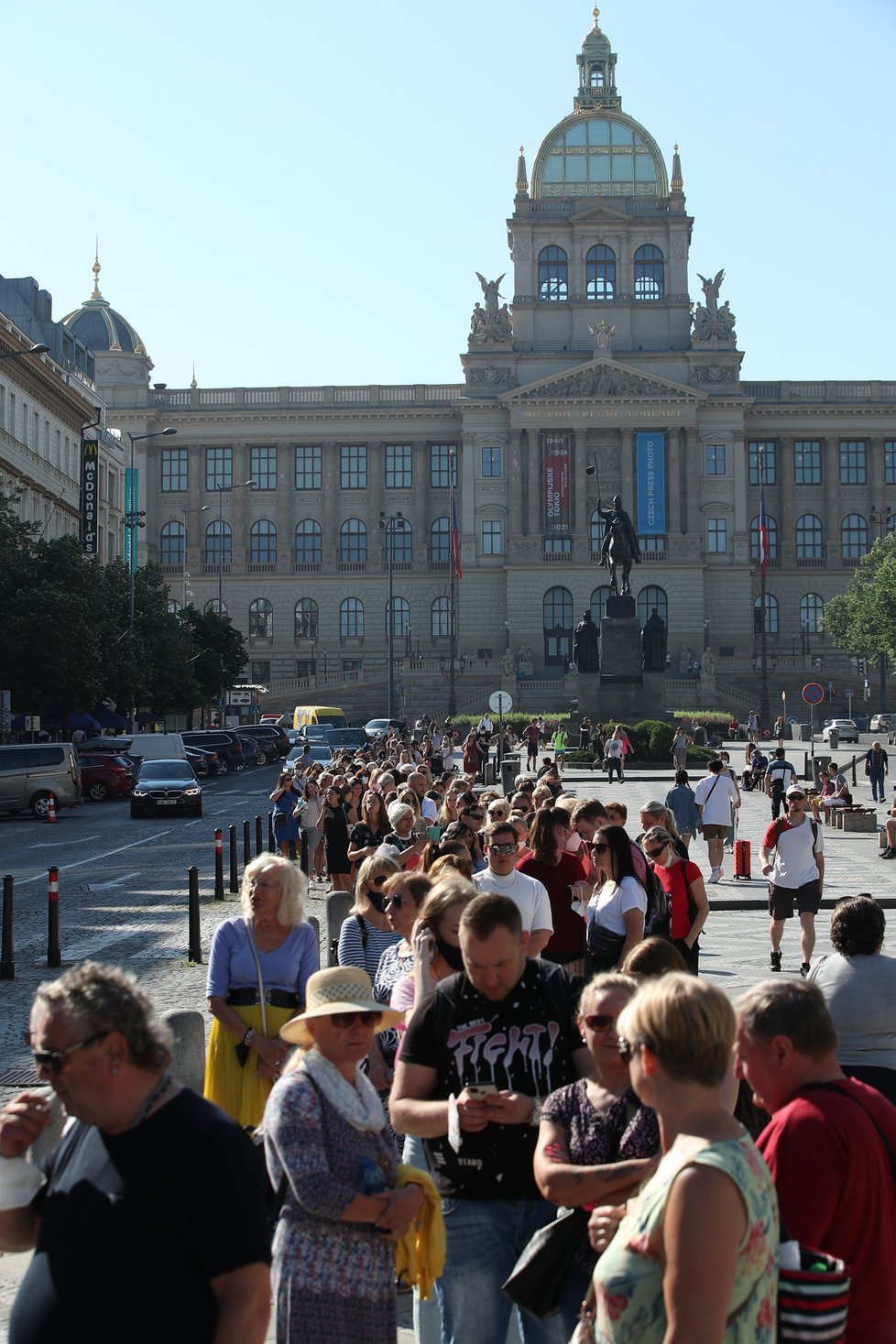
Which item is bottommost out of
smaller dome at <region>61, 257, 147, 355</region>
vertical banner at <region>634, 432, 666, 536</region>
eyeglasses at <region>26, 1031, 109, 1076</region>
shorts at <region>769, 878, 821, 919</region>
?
shorts at <region>769, 878, 821, 919</region>

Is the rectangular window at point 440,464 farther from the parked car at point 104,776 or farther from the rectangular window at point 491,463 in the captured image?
the parked car at point 104,776

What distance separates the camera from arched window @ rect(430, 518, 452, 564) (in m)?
107

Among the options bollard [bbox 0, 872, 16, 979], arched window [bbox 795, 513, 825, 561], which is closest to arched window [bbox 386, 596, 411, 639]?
arched window [bbox 795, 513, 825, 561]

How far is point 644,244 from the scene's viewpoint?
352 feet

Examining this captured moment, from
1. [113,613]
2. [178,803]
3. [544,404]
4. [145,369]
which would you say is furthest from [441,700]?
[178,803]

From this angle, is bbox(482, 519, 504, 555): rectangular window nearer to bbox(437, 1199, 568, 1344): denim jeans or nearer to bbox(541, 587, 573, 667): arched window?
bbox(541, 587, 573, 667): arched window

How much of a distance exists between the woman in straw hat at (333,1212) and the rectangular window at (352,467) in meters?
104

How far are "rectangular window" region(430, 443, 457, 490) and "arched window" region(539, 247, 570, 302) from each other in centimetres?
1086

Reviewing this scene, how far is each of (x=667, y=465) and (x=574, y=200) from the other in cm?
1792

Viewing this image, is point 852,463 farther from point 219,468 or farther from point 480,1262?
point 480,1262

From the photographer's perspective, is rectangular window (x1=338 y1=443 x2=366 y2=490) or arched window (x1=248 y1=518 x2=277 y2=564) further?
arched window (x1=248 y1=518 x2=277 y2=564)

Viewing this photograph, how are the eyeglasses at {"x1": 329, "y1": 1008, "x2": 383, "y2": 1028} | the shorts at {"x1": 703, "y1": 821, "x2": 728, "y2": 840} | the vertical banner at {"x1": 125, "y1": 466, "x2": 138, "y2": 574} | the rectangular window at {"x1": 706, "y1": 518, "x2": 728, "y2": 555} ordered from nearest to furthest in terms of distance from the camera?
the eyeglasses at {"x1": 329, "y1": 1008, "x2": 383, "y2": 1028} → the shorts at {"x1": 703, "y1": 821, "x2": 728, "y2": 840} → the vertical banner at {"x1": 125, "y1": 466, "x2": 138, "y2": 574} → the rectangular window at {"x1": 706, "y1": 518, "x2": 728, "y2": 555}

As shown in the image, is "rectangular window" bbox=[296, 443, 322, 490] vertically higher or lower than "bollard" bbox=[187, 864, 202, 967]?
higher

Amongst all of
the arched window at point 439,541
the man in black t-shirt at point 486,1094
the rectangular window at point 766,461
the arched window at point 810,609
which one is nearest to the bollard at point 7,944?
the man in black t-shirt at point 486,1094
